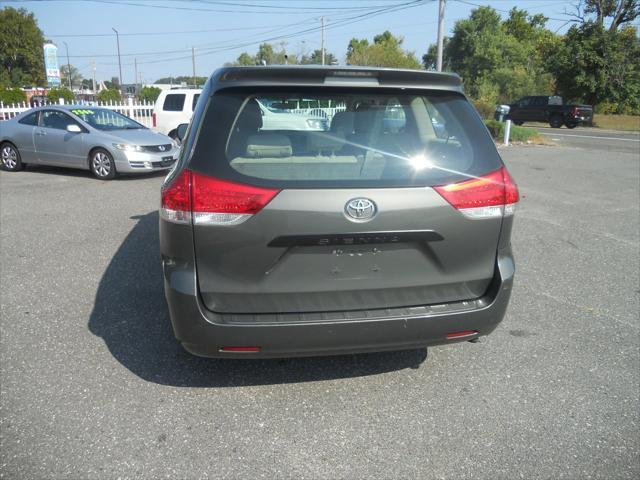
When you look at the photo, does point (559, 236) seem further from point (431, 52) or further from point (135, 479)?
point (431, 52)

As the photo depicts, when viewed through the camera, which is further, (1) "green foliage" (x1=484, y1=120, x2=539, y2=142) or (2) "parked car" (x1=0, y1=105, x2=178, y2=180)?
(1) "green foliage" (x1=484, y1=120, x2=539, y2=142)

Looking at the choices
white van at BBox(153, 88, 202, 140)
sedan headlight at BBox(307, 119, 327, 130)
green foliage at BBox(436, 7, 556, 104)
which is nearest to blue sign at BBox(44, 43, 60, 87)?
white van at BBox(153, 88, 202, 140)

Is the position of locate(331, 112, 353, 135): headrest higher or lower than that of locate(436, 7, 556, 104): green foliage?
lower

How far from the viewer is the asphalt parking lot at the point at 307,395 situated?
252 centimetres

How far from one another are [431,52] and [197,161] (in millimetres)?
87346

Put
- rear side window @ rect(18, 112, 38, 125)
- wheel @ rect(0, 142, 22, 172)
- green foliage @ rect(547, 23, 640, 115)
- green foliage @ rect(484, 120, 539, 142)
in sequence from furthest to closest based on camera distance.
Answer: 1. green foliage @ rect(547, 23, 640, 115)
2. green foliage @ rect(484, 120, 539, 142)
3. wheel @ rect(0, 142, 22, 172)
4. rear side window @ rect(18, 112, 38, 125)

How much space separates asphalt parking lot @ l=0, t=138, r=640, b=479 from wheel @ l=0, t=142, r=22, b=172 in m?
7.26

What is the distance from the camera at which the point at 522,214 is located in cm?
787

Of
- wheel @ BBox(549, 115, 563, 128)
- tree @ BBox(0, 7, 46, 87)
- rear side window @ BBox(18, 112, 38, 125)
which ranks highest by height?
tree @ BBox(0, 7, 46, 87)

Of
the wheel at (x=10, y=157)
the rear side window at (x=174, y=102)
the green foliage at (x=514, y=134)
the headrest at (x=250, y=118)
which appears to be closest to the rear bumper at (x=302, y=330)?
the headrest at (x=250, y=118)

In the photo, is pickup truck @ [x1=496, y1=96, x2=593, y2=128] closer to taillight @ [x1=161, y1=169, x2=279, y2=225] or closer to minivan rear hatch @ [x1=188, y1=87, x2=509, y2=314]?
minivan rear hatch @ [x1=188, y1=87, x2=509, y2=314]

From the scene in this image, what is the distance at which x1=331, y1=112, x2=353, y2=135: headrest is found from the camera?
2807 millimetres

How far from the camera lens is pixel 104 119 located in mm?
11094

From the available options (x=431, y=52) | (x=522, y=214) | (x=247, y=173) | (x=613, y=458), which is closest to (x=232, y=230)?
(x=247, y=173)
